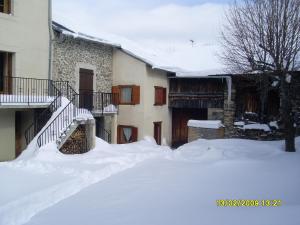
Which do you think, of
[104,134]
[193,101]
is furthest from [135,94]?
[193,101]

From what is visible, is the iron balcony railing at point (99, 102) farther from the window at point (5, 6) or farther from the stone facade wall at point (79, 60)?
the window at point (5, 6)

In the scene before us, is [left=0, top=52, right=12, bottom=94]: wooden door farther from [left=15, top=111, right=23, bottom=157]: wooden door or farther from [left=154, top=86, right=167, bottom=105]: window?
[left=154, top=86, right=167, bottom=105]: window

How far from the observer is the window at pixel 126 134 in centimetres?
1734

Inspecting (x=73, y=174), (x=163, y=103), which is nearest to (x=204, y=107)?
(x=163, y=103)

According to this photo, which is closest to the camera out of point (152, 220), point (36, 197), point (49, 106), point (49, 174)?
point (152, 220)

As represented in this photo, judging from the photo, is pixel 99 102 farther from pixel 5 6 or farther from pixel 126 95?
pixel 5 6

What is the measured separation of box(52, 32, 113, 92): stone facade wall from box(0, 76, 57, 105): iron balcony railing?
0.88 m

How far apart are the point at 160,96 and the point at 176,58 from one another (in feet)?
14.6

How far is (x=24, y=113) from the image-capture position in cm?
1351

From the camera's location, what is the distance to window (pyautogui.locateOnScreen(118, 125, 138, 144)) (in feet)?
56.9

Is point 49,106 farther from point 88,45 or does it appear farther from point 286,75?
point 286,75

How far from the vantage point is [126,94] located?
1741 centimetres

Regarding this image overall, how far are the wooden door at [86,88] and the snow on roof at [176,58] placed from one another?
1684mm

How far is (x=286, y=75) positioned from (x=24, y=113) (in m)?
10.1
